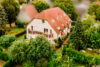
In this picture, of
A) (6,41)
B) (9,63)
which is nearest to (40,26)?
(6,41)

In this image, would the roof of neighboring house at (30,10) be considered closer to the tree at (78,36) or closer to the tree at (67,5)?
the tree at (67,5)

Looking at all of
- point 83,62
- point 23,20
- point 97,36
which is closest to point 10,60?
point 83,62

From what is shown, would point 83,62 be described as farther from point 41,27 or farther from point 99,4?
point 99,4

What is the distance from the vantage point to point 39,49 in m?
26.4

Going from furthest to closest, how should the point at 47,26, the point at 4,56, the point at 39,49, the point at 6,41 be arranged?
the point at 47,26, the point at 6,41, the point at 4,56, the point at 39,49

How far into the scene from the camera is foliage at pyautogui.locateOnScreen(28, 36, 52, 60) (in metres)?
26.3

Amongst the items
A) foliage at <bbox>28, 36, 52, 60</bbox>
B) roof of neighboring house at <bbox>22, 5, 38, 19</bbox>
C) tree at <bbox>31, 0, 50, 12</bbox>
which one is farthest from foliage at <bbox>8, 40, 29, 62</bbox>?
tree at <bbox>31, 0, 50, 12</bbox>

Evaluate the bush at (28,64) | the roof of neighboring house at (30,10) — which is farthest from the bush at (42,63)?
the roof of neighboring house at (30,10)

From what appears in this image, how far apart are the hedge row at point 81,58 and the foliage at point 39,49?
16.9 ft

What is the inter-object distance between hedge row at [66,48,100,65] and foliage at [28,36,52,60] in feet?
16.9

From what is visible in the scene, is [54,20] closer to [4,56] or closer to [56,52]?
[56,52]

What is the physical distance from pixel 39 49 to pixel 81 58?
959 cm

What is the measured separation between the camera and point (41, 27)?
118ft

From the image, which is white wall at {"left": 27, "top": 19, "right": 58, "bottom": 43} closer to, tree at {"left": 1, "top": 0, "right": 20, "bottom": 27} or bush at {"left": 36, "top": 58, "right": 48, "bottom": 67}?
bush at {"left": 36, "top": 58, "right": 48, "bottom": 67}
